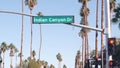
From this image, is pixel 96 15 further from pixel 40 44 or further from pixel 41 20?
pixel 40 44

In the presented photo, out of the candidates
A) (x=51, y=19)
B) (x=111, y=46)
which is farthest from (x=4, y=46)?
(x=111, y=46)

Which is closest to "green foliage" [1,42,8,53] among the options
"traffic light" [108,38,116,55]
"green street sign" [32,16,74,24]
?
"green street sign" [32,16,74,24]

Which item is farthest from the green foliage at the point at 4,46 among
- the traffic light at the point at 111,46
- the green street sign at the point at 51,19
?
the traffic light at the point at 111,46

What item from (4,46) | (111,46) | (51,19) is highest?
(51,19)

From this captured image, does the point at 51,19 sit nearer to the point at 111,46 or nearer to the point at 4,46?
the point at 111,46

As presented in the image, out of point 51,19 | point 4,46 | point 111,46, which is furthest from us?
point 4,46

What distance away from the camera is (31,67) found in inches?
3155

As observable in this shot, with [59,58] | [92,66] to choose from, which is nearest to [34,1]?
[92,66]

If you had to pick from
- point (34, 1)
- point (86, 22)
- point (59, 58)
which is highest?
point (34, 1)

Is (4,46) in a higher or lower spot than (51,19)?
lower

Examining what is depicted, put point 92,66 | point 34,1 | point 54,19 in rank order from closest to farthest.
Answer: point 54,19
point 92,66
point 34,1

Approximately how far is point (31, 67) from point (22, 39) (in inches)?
501

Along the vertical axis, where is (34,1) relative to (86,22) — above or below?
above

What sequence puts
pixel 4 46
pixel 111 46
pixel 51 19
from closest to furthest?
pixel 111 46 → pixel 51 19 → pixel 4 46
